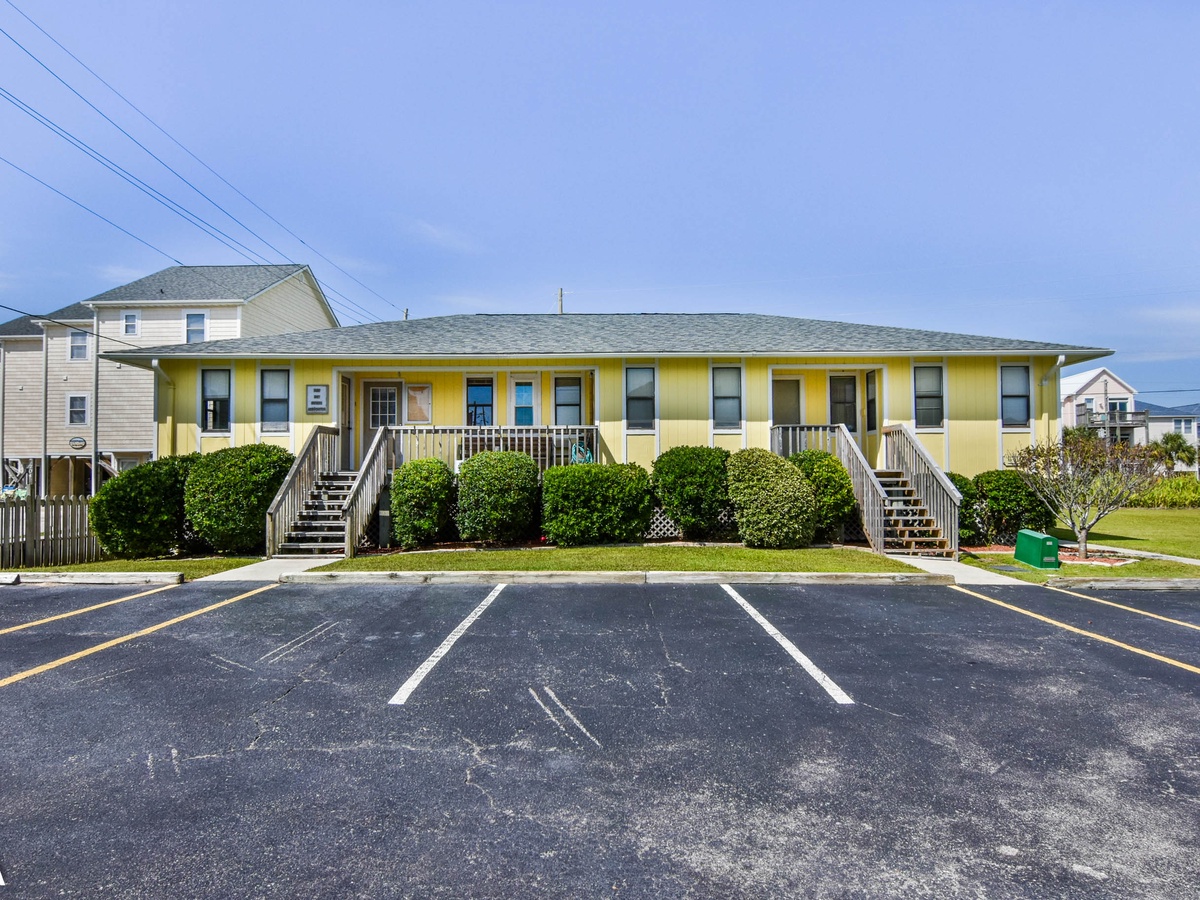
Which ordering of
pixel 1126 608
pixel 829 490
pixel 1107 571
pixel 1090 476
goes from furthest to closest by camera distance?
1. pixel 829 490
2. pixel 1090 476
3. pixel 1107 571
4. pixel 1126 608

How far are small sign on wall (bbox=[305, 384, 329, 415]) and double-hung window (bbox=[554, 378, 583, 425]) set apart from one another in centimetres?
553

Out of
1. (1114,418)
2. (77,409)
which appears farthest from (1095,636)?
(1114,418)

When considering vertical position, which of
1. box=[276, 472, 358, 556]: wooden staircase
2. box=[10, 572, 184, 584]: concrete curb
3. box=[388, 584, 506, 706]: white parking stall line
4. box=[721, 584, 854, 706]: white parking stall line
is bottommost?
box=[721, 584, 854, 706]: white parking stall line

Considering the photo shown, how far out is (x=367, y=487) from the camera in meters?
12.5

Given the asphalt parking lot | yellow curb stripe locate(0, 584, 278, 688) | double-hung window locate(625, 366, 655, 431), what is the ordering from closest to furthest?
the asphalt parking lot < yellow curb stripe locate(0, 584, 278, 688) < double-hung window locate(625, 366, 655, 431)

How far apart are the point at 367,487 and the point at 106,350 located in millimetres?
18860

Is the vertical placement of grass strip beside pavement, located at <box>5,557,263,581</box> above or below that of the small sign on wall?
below

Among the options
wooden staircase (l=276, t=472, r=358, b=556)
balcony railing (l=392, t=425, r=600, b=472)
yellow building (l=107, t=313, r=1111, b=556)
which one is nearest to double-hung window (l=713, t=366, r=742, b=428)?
yellow building (l=107, t=313, r=1111, b=556)

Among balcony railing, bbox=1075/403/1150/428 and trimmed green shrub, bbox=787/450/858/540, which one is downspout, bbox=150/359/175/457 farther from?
balcony railing, bbox=1075/403/1150/428

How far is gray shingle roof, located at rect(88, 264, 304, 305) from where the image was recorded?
23469 millimetres

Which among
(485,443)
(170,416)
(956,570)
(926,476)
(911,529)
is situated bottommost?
(956,570)

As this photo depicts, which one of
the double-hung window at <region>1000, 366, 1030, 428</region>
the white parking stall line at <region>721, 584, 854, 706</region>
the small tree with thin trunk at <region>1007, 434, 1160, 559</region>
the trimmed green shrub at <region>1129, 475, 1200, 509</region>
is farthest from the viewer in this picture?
the trimmed green shrub at <region>1129, 475, 1200, 509</region>

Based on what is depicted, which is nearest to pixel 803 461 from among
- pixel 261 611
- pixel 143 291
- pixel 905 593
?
pixel 905 593

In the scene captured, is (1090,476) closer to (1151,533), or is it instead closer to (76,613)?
(1151,533)
